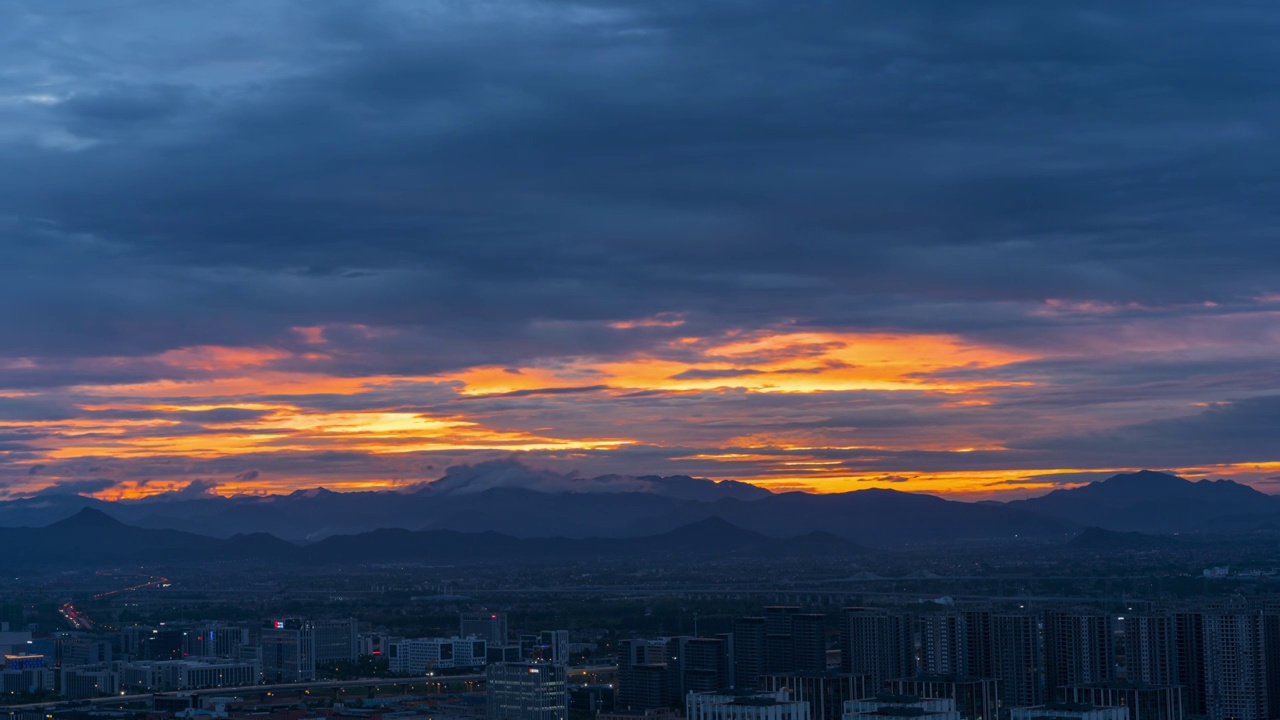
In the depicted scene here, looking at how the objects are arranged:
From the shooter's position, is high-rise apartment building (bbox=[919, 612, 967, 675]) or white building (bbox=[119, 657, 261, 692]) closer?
high-rise apartment building (bbox=[919, 612, 967, 675])

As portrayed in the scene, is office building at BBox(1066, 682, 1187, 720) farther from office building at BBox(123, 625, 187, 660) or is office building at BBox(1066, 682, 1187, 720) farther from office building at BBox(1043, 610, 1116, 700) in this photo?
office building at BBox(123, 625, 187, 660)

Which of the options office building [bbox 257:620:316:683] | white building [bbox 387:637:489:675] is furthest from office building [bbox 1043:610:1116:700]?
office building [bbox 257:620:316:683]

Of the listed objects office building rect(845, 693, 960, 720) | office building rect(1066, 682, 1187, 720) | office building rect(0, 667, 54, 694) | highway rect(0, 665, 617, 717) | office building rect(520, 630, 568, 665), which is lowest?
highway rect(0, 665, 617, 717)

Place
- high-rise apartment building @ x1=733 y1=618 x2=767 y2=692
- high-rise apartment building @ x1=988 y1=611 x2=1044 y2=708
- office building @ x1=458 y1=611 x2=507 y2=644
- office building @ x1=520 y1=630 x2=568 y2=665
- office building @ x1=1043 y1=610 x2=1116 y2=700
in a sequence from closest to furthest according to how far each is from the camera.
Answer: high-rise apartment building @ x1=988 y1=611 x2=1044 y2=708
office building @ x1=1043 y1=610 x2=1116 y2=700
high-rise apartment building @ x1=733 y1=618 x2=767 y2=692
office building @ x1=520 y1=630 x2=568 y2=665
office building @ x1=458 y1=611 x2=507 y2=644

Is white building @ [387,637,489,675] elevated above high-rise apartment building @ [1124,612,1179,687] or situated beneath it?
situated beneath

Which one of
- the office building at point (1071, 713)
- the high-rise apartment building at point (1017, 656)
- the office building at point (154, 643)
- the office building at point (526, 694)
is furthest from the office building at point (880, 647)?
the office building at point (154, 643)
